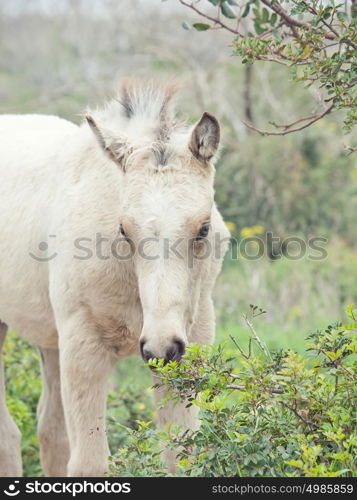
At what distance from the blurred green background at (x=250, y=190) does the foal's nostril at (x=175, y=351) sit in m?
1.51

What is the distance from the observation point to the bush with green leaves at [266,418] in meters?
2.93

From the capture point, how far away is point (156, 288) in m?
3.68

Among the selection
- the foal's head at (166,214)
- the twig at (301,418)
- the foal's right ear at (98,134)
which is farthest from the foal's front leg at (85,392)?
the twig at (301,418)

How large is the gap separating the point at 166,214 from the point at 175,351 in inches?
24.8

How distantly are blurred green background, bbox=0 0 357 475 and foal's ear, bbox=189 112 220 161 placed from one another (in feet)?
1.92

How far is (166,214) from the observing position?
3719 millimetres

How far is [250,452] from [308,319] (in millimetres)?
6225

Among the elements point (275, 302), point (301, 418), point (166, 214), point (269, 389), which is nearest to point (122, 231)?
point (166, 214)

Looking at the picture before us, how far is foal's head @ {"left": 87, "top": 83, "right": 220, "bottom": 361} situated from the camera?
3635 mm

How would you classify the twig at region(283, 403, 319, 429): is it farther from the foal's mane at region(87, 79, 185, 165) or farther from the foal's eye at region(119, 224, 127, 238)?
the foal's mane at region(87, 79, 185, 165)

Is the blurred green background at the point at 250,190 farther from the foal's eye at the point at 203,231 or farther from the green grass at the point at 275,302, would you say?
the foal's eye at the point at 203,231

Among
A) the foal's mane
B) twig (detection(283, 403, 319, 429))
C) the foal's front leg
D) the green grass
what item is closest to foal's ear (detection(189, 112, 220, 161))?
the foal's mane
